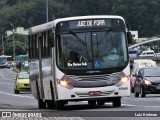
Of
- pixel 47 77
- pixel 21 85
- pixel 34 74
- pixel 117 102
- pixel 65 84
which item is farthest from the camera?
pixel 21 85

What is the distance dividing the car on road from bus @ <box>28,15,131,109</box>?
11346mm

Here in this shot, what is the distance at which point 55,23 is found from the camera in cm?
2477

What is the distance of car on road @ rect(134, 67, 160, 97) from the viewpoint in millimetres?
36500

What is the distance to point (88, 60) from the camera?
24500mm

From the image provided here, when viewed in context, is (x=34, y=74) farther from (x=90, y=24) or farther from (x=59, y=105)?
(x=90, y=24)

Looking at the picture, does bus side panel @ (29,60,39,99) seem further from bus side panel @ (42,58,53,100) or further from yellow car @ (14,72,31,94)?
yellow car @ (14,72,31,94)

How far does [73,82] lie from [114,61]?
4.80 feet

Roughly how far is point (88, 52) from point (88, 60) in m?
0.25

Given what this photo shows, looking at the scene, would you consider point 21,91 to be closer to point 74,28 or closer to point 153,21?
point 74,28

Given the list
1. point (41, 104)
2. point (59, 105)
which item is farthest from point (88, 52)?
point (41, 104)

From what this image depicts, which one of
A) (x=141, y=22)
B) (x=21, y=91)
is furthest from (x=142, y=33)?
(x=21, y=91)

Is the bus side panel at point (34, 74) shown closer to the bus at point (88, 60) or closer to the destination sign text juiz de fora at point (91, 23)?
the bus at point (88, 60)

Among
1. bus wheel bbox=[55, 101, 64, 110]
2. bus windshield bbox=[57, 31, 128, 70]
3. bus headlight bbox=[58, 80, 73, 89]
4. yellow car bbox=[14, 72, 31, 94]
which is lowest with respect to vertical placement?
yellow car bbox=[14, 72, 31, 94]

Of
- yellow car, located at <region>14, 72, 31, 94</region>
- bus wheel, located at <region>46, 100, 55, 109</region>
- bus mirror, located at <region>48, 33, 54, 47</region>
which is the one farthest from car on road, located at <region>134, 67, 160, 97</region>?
yellow car, located at <region>14, 72, 31, 94</region>
